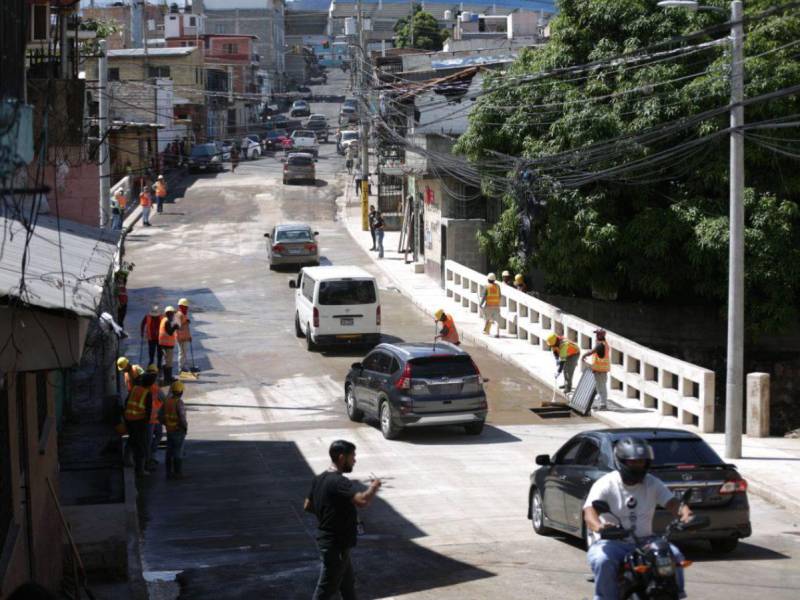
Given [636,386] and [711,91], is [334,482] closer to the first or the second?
[636,386]

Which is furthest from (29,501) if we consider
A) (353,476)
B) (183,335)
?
(183,335)

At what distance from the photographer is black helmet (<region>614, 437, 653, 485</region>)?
9062mm

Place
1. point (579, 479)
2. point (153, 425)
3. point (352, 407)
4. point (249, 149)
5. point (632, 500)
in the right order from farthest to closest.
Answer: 1. point (249, 149)
2. point (352, 407)
3. point (153, 425)
4. point (579, 479)
5. point (632, 500)

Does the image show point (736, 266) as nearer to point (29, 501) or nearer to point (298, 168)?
point (29, 501)

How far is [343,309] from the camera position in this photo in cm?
3086

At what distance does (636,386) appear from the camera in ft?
83.8

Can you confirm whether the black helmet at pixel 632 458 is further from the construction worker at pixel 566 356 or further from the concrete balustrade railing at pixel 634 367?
the construction worker at pixel 566 356

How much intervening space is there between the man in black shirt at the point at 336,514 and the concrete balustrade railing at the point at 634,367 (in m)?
13.8

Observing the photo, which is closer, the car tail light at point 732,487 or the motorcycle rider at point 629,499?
the motorcycle rider at point 629,499

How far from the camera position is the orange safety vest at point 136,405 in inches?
755

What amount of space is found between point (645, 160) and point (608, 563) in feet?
77.9

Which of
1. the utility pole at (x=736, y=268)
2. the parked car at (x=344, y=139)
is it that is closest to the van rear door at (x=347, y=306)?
the utility pole at (x=736, y=268)

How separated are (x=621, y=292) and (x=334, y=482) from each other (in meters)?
26.3

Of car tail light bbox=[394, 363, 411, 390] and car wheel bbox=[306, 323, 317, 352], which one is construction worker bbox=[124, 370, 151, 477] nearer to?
car tail light bbox=[394, 363, 411, 390]
